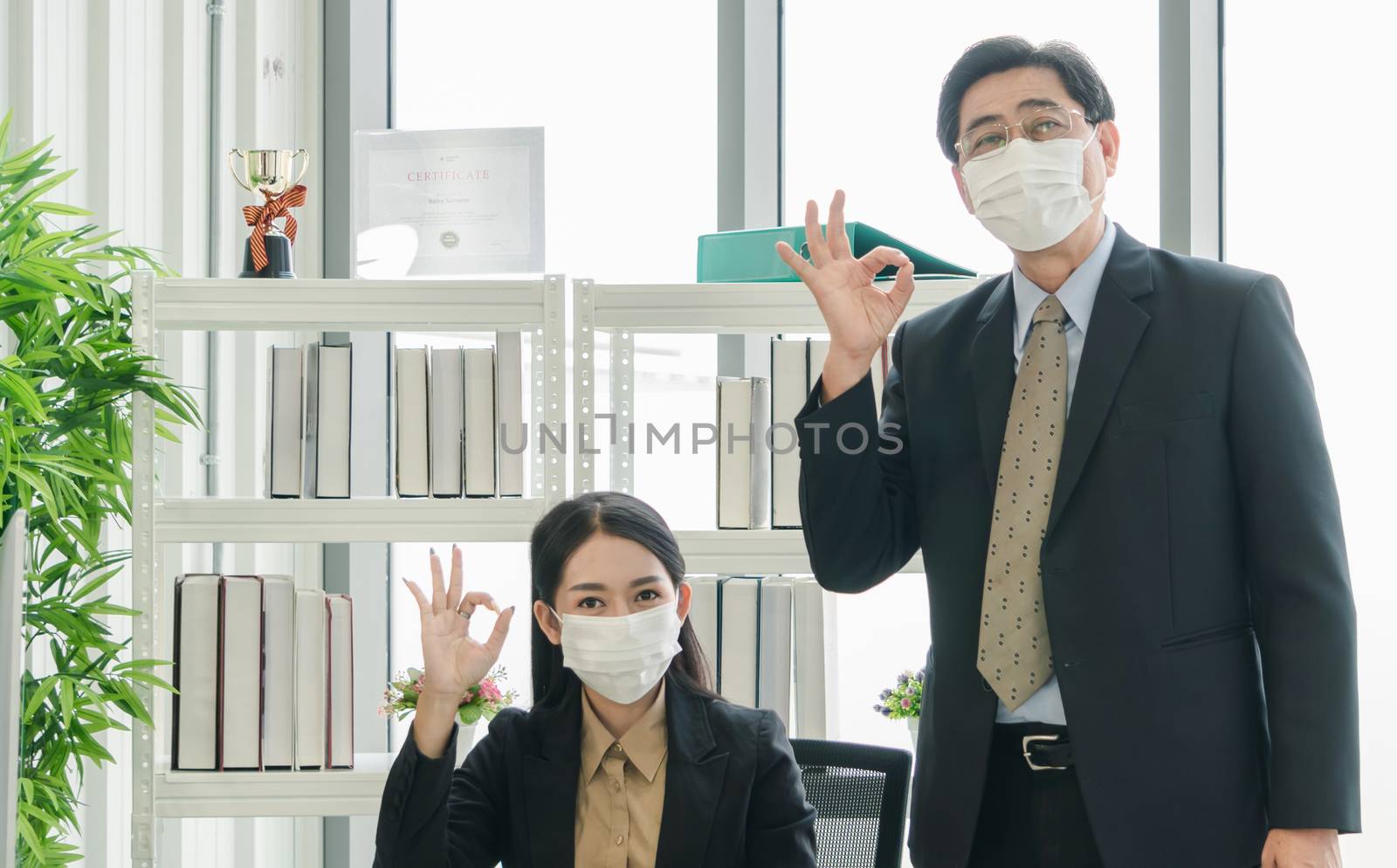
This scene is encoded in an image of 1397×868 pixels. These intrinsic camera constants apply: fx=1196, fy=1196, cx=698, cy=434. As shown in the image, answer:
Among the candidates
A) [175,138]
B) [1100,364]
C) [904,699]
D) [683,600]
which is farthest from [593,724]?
[175,138]

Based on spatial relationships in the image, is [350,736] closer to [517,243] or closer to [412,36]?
[517,243]

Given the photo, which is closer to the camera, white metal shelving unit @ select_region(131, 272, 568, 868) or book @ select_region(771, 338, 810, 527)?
white metal shelving unit @ select_region(131, 272, 568, 868)

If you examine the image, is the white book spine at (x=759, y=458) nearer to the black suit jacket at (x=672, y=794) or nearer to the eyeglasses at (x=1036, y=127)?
the black suit jacket at (x=672, y=794)

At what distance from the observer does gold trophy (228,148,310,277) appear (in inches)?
86.1

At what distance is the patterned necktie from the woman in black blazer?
41 cm

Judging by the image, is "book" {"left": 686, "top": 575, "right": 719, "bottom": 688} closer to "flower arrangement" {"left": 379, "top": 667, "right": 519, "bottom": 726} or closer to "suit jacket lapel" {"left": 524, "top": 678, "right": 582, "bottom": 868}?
"flower arrangement" {"left": 379, "top": 667, "right": 519, "bottom": 726}

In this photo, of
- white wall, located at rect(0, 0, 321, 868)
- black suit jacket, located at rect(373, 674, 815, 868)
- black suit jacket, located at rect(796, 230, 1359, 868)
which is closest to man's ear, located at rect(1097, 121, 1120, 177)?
black suit jacket, located at rect(796, 230, 1359, 868)

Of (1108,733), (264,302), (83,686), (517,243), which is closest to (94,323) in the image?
(264,302)

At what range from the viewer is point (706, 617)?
2211 mm

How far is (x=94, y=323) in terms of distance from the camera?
2055mm

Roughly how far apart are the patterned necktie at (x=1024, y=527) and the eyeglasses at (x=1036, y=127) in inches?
8.6

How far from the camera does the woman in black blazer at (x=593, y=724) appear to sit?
1.57 meters

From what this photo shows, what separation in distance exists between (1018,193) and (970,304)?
0.19 metres

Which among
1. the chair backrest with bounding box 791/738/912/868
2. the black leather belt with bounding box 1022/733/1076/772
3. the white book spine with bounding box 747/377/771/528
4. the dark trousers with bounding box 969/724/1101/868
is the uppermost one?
the white book spine with bounding box 747/377/771/528
